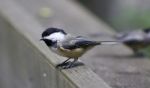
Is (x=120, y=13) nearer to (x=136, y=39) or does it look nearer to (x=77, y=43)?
(x=136, y=39)

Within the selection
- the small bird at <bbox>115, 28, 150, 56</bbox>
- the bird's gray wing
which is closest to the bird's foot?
A: the bird's gray wing

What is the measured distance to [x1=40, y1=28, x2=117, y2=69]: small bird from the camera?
6.08m

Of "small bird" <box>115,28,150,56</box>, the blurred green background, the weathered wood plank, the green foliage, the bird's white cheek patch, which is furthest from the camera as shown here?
the green foliage

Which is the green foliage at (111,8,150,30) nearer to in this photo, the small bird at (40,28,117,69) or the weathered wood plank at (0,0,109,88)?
the weathered wood plank at (0,0,109,88)

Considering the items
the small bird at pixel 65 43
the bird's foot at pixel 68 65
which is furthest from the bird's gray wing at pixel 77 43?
the bird's foot at pixel 68 65

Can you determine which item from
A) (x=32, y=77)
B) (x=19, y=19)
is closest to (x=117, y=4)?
(x=19, y=19)

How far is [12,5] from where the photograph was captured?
9.64 m

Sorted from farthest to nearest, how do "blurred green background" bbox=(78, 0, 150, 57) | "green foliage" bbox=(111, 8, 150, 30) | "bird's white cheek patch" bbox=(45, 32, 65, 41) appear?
"green foliage" bbox=(111, 8, 150, 30) → "blurred green background" bbox=(78, 0, 150, 57) → "bird's white cheek patch" bbox=(45, 32, 65, 41)

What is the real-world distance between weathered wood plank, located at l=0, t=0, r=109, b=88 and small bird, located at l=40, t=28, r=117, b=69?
0.51 ft

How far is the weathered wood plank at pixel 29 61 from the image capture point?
5.67 metres

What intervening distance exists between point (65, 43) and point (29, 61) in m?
0.93

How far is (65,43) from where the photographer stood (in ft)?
20.2

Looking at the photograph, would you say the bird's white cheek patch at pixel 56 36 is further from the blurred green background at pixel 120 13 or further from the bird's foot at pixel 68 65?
the blurred green background at pixel 120 13

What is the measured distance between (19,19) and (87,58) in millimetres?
1227
